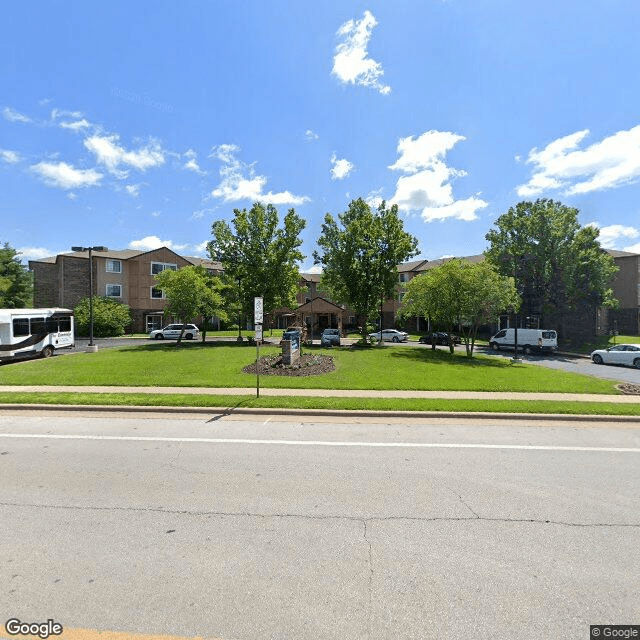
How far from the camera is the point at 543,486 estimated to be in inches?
216

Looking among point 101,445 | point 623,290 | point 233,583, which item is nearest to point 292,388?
→ point 101,445

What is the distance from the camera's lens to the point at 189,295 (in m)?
27.7

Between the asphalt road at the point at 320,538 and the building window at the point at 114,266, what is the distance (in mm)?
41867

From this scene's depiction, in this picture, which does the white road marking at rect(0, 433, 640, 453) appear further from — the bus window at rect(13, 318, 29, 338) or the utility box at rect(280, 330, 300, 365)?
the bus window at rect(13, 318, 29, 338)

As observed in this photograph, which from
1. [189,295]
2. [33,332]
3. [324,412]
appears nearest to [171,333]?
[189,295]

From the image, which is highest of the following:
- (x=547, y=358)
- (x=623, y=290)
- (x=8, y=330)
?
(x=623, y=290)

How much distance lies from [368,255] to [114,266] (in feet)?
106

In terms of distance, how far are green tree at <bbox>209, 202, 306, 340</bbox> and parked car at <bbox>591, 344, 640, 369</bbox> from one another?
23.9m

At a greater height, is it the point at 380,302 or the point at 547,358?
the point at 380,302

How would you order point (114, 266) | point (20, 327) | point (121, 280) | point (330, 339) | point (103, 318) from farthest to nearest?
point (121, 280) < point (114, 266) < point (103, 318) < point (330, 339) < point (20, 327)

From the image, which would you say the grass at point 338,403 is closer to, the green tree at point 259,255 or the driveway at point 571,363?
the driveway at point 571,363

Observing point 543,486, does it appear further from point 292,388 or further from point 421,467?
point 292,388

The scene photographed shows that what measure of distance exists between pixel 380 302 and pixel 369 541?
29712 millimetres

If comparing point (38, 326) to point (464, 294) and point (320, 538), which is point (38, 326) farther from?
point (464, 294)
